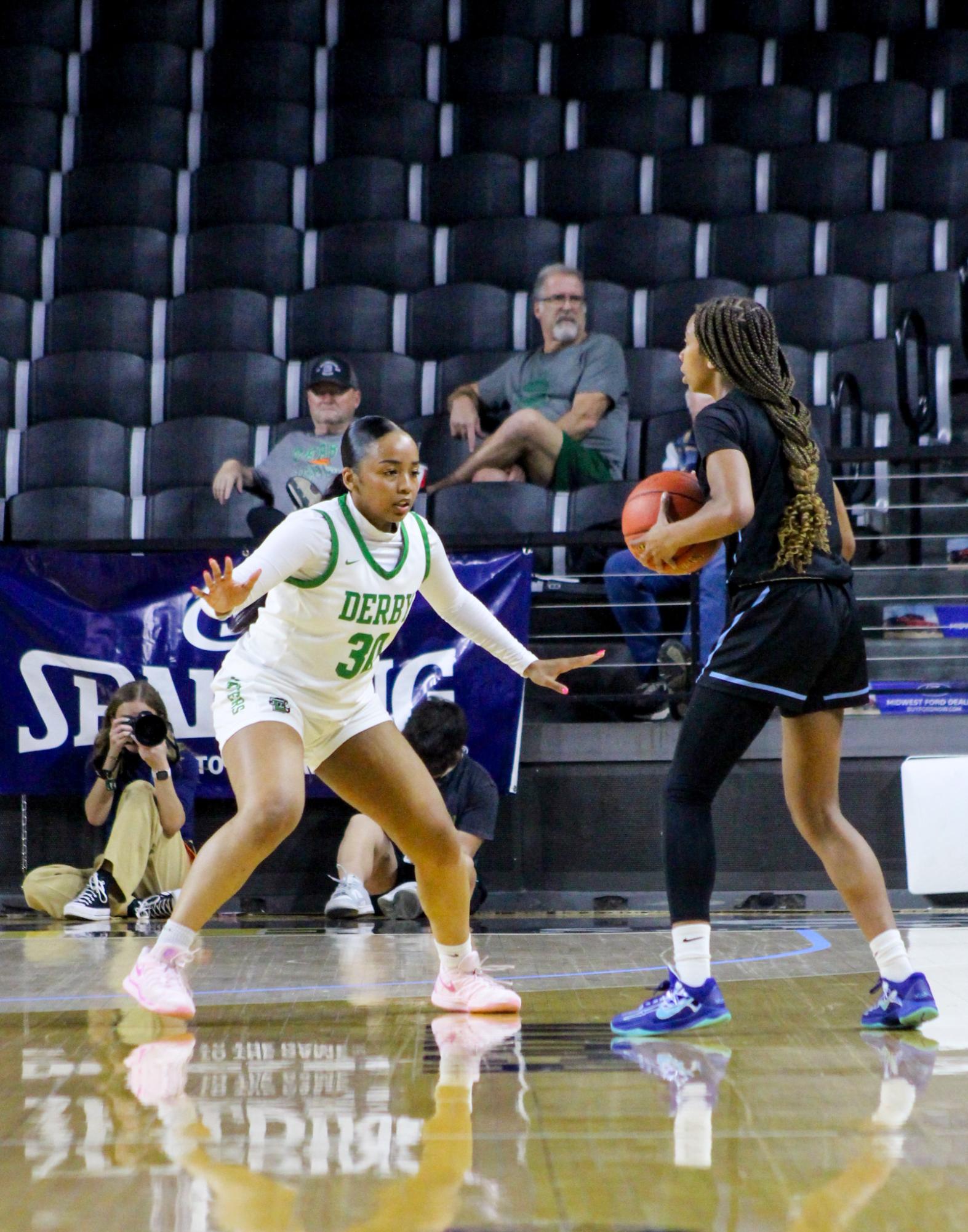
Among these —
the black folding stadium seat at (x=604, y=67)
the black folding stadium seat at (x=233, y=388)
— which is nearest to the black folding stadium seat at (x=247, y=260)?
the black folding stadium seat at (x=233, y=388)

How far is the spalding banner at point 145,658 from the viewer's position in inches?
288

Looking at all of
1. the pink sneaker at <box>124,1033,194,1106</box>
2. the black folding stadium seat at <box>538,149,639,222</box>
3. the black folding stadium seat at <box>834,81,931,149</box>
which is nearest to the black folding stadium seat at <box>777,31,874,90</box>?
the black folding stadium seat at <box>834,81,931,149</box>

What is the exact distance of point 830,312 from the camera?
352 inches

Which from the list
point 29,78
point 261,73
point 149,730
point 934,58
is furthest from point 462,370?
point 29,78

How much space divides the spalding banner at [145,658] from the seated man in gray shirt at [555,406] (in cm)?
77

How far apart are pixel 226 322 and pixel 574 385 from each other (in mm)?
2495

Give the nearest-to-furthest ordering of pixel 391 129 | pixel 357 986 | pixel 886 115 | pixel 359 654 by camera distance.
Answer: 1. pixel 359 654
2. pixel 357 986
3. pixel 886 115
4. pixel 391 129

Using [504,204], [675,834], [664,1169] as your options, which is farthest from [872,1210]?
[504,204]

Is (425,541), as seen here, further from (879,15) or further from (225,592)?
(879,15)

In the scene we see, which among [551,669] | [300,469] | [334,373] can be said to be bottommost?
[551,669]

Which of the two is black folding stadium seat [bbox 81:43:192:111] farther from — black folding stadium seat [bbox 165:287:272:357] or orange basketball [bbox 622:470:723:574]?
orange basketball [bbox 622:470:723:574]

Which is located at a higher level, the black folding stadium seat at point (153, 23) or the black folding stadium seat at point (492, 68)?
the black folding stadium seat at point (153, 23)

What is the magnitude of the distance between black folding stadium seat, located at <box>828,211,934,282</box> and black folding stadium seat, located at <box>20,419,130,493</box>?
450cm

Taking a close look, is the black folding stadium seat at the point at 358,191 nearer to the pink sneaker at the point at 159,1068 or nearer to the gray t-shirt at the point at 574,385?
the gray t-shirt at the point at 574,385
